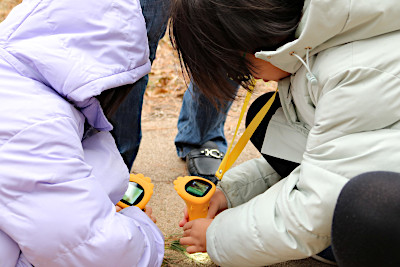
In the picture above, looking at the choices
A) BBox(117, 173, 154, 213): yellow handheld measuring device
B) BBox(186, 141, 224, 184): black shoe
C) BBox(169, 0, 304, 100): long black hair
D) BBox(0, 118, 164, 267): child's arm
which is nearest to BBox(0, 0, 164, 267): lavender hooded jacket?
BBox(0, 118, 164, 267): child's arm

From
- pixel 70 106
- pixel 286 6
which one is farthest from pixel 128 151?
pixel 286 6

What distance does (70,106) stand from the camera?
0.94 metres

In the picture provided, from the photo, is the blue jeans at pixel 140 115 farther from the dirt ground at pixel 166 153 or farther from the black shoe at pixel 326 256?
the black shoe at pixel 326 256

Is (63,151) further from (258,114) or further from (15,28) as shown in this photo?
(258,114)

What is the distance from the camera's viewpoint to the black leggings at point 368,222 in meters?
0.79

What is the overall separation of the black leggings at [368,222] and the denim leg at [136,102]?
0.77m

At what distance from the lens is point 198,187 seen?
128cm

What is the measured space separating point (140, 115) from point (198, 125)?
0.29 m

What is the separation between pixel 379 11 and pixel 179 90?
1863 millimetres

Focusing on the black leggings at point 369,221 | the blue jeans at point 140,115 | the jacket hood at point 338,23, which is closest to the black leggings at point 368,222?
the black leggings at point 369,221

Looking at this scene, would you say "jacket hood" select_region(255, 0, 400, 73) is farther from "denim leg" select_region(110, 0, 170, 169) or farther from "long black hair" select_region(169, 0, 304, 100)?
"denim leg" select_region(110, 0, 170, 169)

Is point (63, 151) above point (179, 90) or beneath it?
above

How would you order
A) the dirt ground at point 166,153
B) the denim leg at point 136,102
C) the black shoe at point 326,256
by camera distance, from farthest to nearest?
the denim leg at point 136,102 → the dirt ground at point 166,153 → the black shoe at point 326,256

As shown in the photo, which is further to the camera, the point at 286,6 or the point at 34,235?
the point at 286,6
